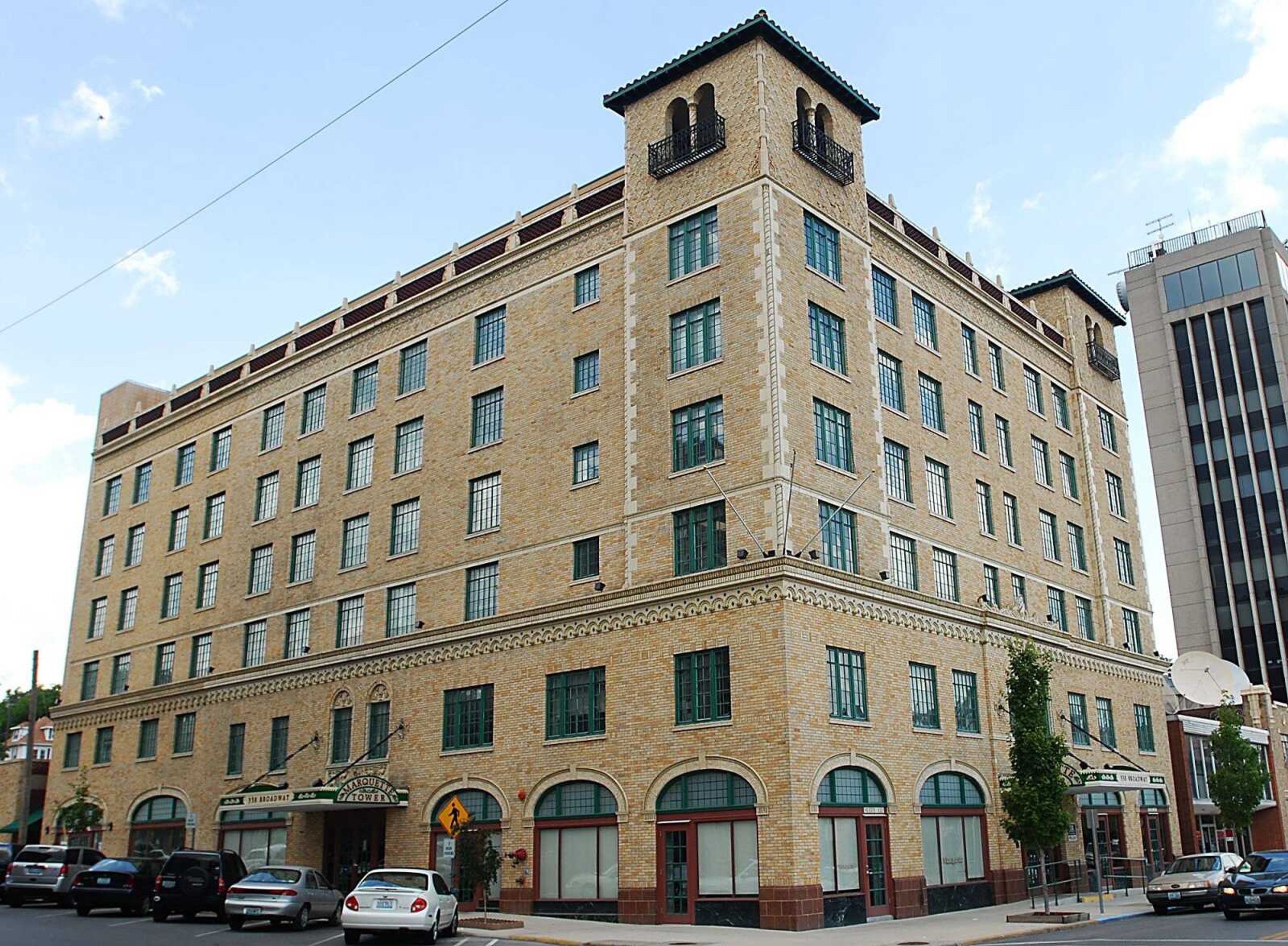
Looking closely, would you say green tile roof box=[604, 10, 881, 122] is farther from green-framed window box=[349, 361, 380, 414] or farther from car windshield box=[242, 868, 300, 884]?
car windshield box=[242, 868, 300, 884]

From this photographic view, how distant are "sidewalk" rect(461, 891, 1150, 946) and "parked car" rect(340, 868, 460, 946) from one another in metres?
3.00

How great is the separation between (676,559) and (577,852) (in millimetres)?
8414

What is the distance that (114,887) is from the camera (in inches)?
1228

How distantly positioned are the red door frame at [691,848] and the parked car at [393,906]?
293 inches

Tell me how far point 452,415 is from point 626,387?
27.6 feet

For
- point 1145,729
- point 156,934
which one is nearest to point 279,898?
point 156,934

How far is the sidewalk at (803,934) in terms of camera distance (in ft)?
81.3

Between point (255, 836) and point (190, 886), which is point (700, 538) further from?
point (255, 836)

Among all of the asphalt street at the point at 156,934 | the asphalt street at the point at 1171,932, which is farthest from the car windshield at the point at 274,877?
the asphalt street at the point at 1171,932

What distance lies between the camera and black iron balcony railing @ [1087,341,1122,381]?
50.6 m

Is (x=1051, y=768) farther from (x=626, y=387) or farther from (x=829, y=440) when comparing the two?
(x=626, y=387)

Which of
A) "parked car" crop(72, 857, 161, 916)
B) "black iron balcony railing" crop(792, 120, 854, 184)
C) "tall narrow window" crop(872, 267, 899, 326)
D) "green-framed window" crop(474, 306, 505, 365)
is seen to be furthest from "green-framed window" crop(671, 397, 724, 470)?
"parked car" crop(72, 857, 161, 916)

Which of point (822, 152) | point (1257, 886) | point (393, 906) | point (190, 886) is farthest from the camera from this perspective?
point (822, 152)

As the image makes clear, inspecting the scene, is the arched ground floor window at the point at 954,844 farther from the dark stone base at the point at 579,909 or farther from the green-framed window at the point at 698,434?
the green-framed window at the point at 698,434
